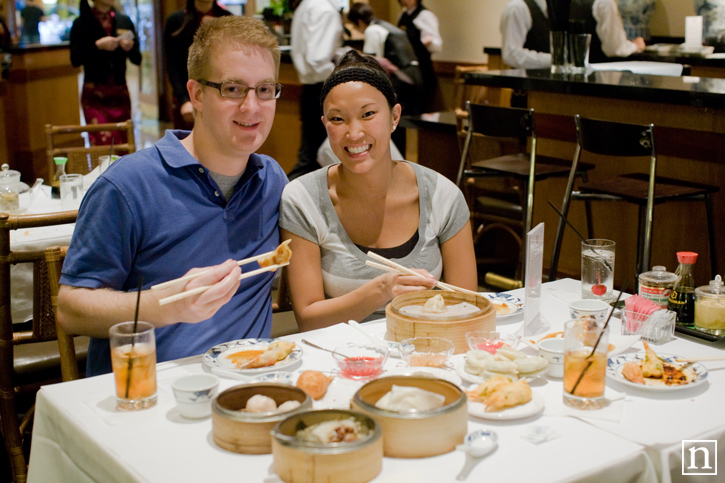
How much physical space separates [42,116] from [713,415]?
823cm

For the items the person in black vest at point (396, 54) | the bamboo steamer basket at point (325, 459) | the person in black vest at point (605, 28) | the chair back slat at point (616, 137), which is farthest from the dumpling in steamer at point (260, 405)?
the person in black vest at point (605, 28)

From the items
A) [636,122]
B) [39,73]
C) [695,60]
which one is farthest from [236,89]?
[39,73]

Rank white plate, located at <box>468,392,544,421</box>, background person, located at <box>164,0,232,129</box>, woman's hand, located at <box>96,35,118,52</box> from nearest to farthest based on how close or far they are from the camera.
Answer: white plate, located at <box>468,392,544,421</box>, background person, located at <box>164,0,232,129</box>, woman's hand, located at <box>96,35,118,52</box>

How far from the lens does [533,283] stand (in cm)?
197

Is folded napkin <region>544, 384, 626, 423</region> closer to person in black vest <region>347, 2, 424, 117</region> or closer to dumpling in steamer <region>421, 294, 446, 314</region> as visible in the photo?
dumpling in steamer <region>421, 294, 446, 314</region>

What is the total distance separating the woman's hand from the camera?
20.4 feet

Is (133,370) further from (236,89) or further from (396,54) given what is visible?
(396,54)

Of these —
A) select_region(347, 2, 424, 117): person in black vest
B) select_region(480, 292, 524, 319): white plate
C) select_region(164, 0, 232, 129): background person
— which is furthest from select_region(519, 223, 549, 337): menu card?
select_region(347, 2, 424, 117): person in black vest

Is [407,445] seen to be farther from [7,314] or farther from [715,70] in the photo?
[715,70]

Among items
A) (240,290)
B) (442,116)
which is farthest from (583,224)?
(240,290)

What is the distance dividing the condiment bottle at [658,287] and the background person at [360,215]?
1.77 ft

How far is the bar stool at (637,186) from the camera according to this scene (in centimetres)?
364

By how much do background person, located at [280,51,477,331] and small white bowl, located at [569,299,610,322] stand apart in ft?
1.41

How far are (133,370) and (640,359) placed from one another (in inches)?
43.4
